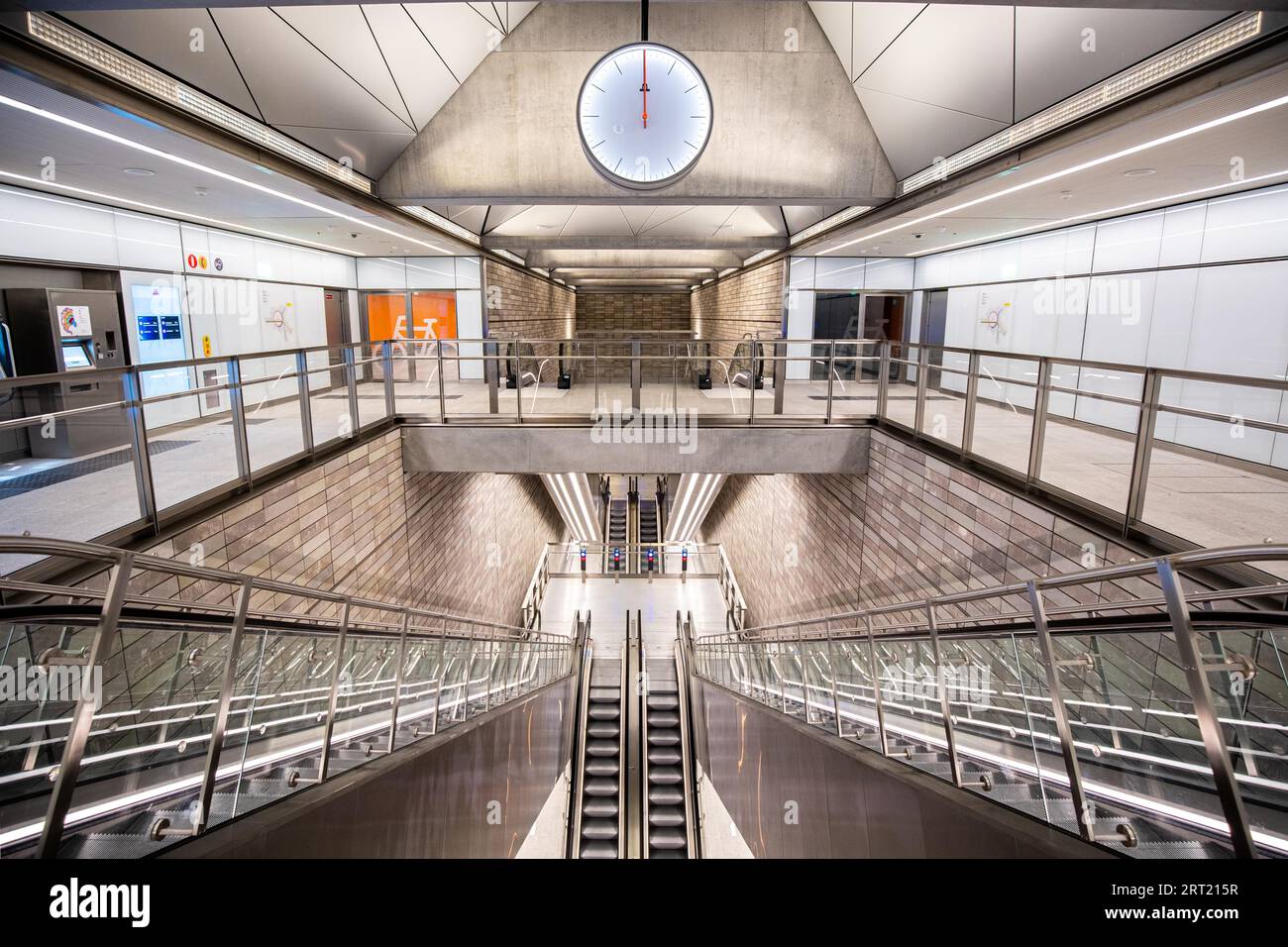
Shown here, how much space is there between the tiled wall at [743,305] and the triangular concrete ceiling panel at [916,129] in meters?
3.37

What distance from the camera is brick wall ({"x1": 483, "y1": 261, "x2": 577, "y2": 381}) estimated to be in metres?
12.6

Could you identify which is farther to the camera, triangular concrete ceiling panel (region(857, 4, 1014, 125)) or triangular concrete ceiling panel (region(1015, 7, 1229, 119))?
triangular concrete ceiling panel (region(857, 4, 1014, 125))

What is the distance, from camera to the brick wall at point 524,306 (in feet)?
41.3

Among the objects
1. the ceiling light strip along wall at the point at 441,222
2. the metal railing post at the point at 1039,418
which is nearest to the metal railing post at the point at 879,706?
the metal railing post at the point at 1039,418

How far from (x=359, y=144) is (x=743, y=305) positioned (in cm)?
1118

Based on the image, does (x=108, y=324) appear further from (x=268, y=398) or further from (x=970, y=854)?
(x=970, y=854)

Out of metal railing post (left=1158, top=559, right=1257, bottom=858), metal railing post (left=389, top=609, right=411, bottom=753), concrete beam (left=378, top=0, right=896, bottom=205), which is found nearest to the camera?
metal railing post (left=1158, top=559, right=1257, bottom=858)

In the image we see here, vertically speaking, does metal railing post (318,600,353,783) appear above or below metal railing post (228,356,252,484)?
below

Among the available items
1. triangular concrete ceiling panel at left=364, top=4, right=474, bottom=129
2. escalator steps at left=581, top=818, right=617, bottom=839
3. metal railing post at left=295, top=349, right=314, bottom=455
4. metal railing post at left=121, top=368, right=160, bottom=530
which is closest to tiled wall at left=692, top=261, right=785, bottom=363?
triangular concrete ceiling panel at left=364, top=4, right=474, bottom=129

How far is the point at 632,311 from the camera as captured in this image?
27.6 m

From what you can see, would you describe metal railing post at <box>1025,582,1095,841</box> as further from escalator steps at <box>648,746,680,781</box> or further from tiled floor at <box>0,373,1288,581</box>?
escalator steps at <box>648,746,680,781</box>

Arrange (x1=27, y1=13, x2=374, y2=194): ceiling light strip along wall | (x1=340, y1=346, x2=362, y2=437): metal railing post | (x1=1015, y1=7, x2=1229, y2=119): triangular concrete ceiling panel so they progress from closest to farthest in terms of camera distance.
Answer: (x1=27, y1=13, x2=374, y2=194): ceiling light strip along wall < (x1=1015, y1=7, x2=1229, y2=119): triangular concrete ceiling panel < (x1=340, y1=346, x2=362, y2=437): metal railing post

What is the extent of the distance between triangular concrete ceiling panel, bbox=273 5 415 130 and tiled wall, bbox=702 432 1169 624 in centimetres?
659

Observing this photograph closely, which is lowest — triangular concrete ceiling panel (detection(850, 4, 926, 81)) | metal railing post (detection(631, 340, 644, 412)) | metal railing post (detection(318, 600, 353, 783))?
metal railing post (detection(318, 600, 353, 783))
